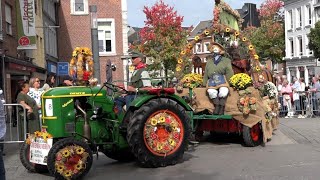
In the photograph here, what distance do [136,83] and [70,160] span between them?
2.06m

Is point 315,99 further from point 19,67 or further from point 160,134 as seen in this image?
point 19,67

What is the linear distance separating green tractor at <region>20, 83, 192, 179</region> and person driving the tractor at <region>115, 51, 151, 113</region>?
119 mm

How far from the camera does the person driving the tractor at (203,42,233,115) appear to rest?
9.79 m

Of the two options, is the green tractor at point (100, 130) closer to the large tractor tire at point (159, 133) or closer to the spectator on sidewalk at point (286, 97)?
the large tractor tire at point (159, 133)

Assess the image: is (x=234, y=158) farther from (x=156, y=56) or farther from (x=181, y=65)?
(x=156, y=56)

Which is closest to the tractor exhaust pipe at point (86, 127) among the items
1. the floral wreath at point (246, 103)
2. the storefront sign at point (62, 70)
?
the floral wreath at point (246, 103)

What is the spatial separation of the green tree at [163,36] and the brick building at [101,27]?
2.46 meters

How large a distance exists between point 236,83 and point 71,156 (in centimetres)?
422

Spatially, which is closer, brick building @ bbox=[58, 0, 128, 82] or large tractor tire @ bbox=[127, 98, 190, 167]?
large tractor tire @ bbox=[127, 98, 190, 167]

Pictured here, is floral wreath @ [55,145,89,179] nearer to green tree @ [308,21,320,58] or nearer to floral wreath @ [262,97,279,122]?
floral wreath @ [262,97,279,122]

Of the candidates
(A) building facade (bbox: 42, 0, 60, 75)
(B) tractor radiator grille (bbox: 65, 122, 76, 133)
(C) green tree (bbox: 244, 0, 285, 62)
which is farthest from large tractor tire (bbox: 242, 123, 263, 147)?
(C) green tree (bbox: 244, 0, 285, 62)

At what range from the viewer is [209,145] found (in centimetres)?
1039

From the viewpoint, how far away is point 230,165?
26.0ft

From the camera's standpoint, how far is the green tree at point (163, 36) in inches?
1297
